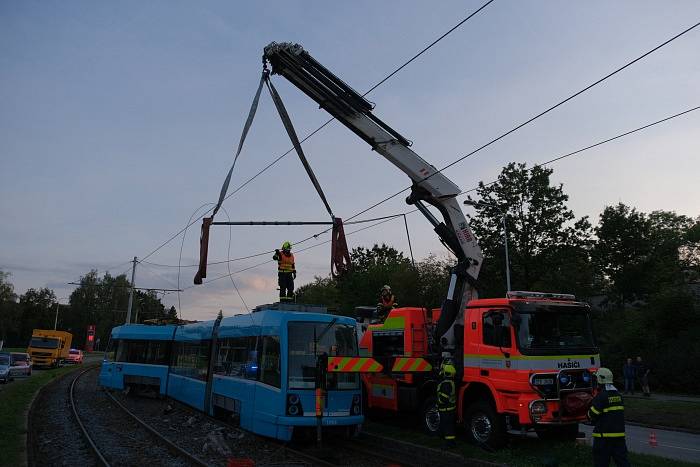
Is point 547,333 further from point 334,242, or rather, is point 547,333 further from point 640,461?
point 334,242

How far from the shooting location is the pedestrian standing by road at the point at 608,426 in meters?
7.55

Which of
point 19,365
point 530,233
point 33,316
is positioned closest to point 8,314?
point 33,316

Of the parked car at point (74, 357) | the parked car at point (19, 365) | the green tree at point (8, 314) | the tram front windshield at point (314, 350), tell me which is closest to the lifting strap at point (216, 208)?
the tram front windshield at point (314, 350)

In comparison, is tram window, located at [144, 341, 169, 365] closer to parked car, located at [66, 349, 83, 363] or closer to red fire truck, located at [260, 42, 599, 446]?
red fire truck, located at [260, 42, 599, 446]

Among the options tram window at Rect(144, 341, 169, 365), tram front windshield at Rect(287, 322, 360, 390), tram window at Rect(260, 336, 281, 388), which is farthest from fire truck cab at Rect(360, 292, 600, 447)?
tram window at Rect(144, 341, 169, 365)

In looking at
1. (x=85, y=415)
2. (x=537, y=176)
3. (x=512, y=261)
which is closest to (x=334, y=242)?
(x=85, y=415)

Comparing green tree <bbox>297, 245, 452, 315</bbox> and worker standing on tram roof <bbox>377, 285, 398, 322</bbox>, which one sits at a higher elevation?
green tree <bbox>297, 245, 452, 315</bbox>

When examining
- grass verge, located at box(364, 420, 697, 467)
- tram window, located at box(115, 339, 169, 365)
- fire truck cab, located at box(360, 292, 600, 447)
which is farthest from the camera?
tram window, located at box(115, 339, 169, 365)

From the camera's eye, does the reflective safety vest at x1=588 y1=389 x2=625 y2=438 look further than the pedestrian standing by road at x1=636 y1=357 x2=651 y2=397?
No

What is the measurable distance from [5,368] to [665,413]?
2869 cm

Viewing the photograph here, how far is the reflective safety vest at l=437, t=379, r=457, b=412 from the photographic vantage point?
10602 millimetres

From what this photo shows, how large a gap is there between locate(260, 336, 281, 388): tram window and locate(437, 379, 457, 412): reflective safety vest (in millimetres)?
3266

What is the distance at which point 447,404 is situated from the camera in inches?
417

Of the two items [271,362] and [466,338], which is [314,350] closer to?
[271,362]
